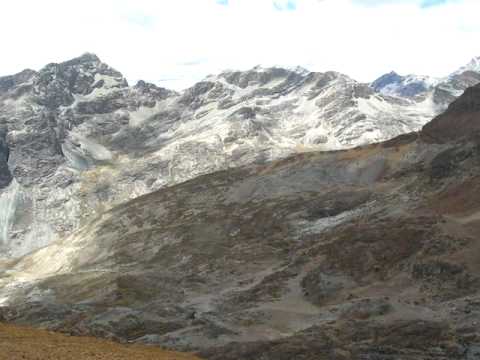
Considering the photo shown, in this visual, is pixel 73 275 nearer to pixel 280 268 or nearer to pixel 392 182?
pixel 280 268

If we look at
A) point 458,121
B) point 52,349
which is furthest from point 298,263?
point 458,121

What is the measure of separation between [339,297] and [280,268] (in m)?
22.9

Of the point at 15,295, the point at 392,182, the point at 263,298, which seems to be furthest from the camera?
the point at 15,295

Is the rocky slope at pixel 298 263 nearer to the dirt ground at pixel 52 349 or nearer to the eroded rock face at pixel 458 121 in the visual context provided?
the eroded rock face at pixel 458 121

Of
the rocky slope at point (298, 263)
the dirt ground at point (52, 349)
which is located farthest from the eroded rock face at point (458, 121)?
the dirt ground at point (52, 349)

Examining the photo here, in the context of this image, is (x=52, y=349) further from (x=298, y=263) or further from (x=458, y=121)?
(x=458, y=121)

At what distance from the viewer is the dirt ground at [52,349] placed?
3200 cm

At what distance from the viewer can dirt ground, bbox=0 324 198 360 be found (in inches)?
1260

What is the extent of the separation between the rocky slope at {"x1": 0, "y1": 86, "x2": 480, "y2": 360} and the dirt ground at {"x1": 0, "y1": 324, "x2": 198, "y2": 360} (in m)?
20.3

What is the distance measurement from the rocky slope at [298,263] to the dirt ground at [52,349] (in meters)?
20.3

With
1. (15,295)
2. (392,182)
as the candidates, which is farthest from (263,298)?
(15,295)

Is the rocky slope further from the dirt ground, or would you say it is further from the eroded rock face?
the dirt ground

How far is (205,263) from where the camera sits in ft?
407

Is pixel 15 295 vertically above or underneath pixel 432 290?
underneath
